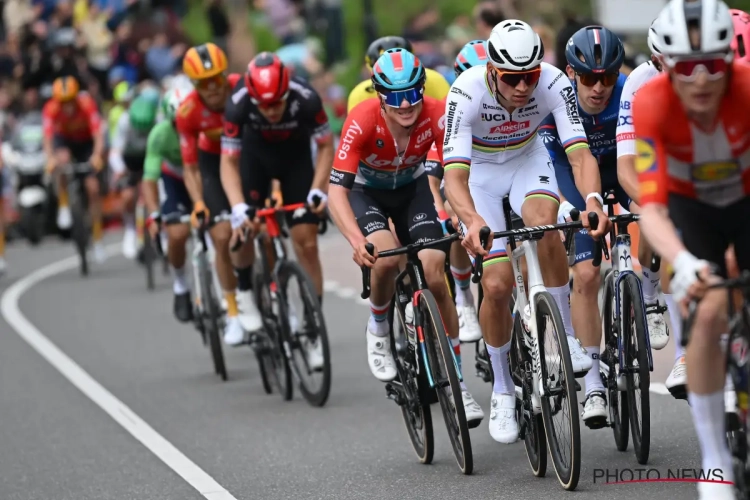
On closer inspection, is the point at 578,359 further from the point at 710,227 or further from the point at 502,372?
the point at 710,227

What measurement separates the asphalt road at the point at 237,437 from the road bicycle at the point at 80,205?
4334 millimetres

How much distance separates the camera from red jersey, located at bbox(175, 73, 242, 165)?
11406 mm

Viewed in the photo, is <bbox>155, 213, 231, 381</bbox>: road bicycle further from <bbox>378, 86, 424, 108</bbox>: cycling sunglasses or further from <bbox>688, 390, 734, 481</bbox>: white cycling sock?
<bbox>688, 390, 734, 481</bbox>: white cycling sock

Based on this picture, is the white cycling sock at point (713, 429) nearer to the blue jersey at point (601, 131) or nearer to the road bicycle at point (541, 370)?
the road bicycle at point (541, 370)

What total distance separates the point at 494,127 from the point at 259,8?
69.5ft

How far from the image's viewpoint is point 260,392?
35.8 ft

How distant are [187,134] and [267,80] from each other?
1.81 metres

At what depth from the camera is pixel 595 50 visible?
8.02 m

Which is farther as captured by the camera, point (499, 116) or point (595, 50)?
point (595, 50)

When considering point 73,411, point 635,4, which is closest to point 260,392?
point 73,411

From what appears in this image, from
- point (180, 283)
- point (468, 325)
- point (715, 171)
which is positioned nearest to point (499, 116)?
point (715, 171)

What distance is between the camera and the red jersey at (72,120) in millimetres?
20281

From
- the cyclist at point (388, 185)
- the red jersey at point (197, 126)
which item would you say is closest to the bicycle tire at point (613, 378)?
the cyclist at point (388, 185)

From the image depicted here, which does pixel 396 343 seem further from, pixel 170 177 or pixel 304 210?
pixel 170 177
